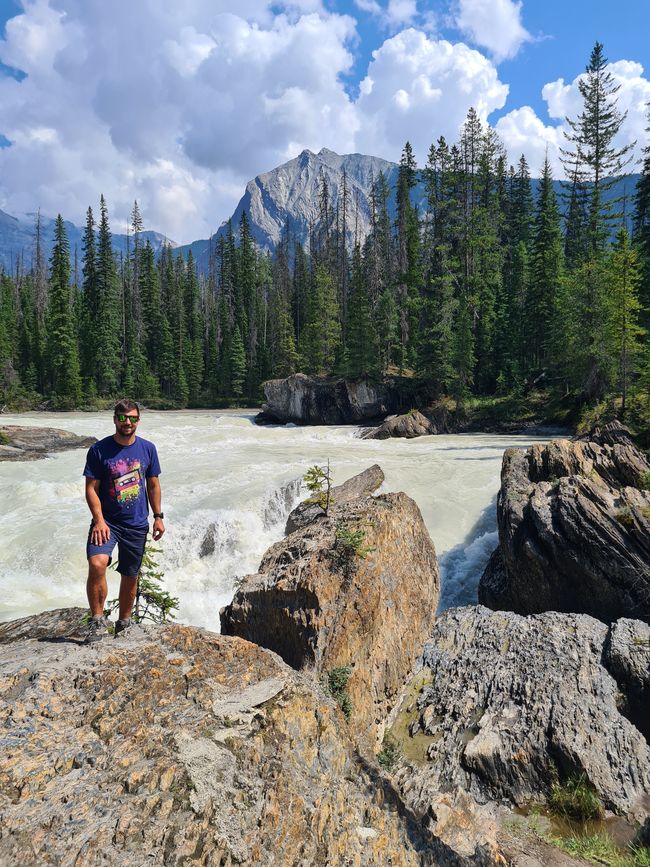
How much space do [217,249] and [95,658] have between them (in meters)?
87.1

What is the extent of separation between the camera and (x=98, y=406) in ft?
174

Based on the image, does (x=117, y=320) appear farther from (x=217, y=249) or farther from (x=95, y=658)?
(x=95, y=658)

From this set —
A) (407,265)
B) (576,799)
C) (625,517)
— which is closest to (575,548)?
(625,517)

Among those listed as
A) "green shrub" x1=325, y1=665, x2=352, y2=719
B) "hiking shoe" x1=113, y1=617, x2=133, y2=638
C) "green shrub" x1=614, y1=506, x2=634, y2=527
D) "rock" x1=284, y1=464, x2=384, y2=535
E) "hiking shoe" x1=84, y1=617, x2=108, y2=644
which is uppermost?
"hiking shoe" x1=84, y1=617, x2=108, y2=644

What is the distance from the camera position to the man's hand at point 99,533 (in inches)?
172

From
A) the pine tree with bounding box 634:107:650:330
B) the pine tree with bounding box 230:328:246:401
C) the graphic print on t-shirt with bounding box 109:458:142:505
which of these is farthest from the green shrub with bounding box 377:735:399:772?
the pine tree with bounding box 230:328:246:401

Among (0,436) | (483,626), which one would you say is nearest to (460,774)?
(483,626)

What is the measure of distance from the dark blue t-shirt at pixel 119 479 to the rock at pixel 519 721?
3.99 metres

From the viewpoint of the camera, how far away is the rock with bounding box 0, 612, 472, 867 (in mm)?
2398

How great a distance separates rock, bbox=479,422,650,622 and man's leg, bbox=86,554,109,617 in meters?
8.92

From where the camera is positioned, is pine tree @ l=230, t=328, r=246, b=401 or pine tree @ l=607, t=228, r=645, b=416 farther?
pine tree @ l=230, t=328, r=246, b=401

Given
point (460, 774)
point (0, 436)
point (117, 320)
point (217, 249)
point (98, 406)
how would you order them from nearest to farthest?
1. point (460, 774)
2. point (0, 436)
3. point (98, 406)
4. point (117, 320)
5. point (217, 249)

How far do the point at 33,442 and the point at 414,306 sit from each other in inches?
1297

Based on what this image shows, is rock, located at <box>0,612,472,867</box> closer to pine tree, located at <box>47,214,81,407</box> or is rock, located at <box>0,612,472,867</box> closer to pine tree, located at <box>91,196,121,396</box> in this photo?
pine tree, located at <box>47,214,81,407</box>
